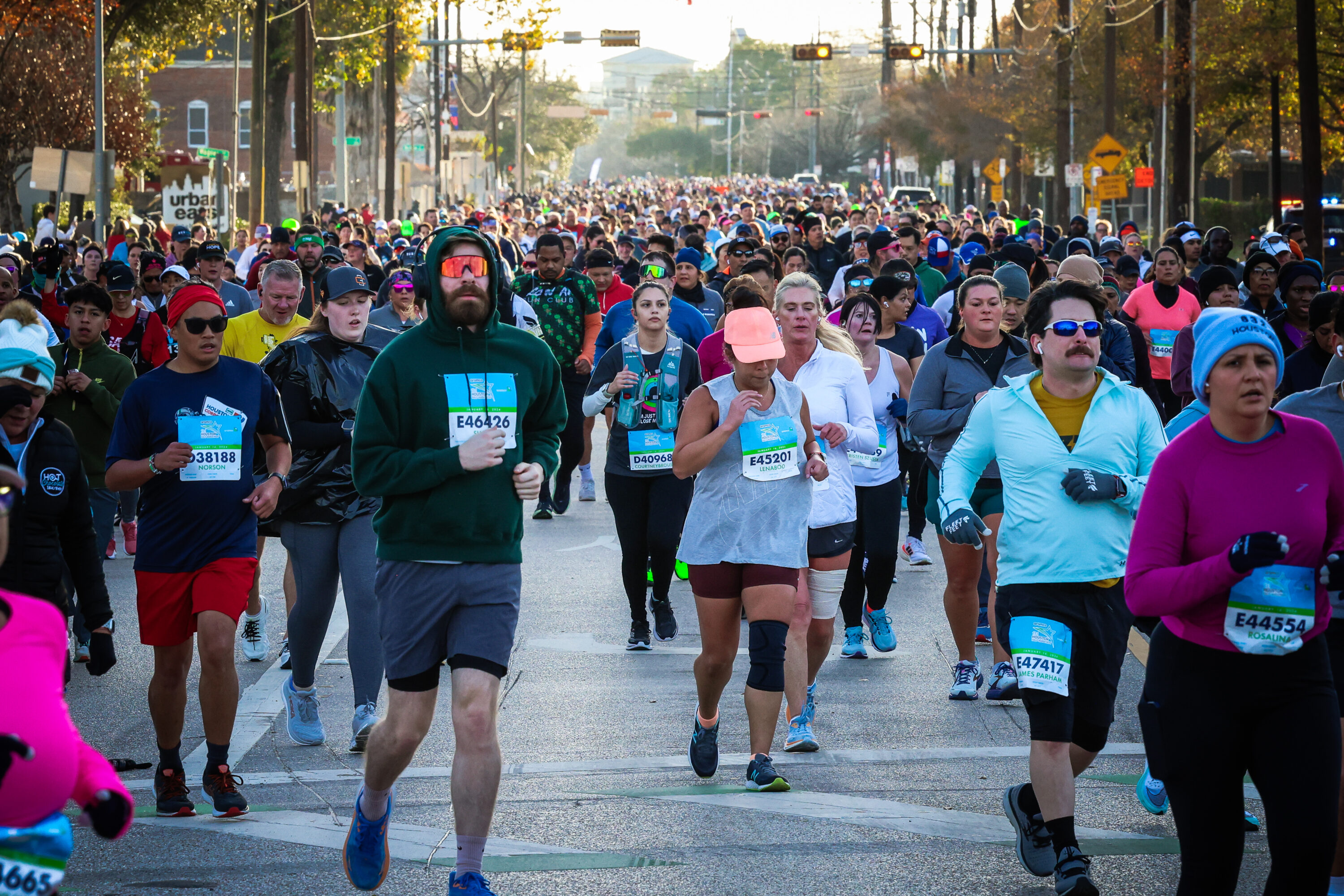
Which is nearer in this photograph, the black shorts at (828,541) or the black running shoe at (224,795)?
the black running shoe at (224,795)

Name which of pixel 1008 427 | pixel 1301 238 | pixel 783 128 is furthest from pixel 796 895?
pixel 783 128

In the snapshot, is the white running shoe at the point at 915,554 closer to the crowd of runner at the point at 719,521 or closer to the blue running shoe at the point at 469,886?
the crowd of runner at the point at 719,521

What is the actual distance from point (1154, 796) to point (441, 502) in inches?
113

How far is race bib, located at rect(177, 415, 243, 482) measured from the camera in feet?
21.4

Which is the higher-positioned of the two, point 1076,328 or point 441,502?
point 1076,328

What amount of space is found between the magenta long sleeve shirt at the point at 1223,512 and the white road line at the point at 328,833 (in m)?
2.35

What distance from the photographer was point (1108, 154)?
34.8m

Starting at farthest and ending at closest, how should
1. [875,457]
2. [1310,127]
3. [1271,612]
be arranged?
[1310,127] < [875,457] < [1271,612]

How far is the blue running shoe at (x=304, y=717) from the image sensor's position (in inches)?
293

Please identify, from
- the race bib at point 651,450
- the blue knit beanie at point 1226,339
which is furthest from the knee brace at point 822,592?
the blue knit beanie at point 1226,339

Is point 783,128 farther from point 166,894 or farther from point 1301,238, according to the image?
point 166,894

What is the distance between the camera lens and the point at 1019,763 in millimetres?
7074

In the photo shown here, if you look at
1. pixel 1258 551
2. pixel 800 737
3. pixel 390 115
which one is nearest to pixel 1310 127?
pixel 800 737

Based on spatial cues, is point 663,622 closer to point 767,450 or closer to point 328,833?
point 767,450
